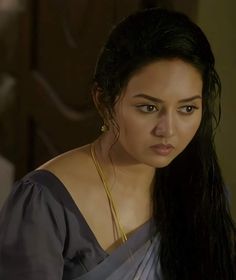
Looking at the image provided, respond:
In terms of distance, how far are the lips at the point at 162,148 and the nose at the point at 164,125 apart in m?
0.02

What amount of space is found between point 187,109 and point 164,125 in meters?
0.05

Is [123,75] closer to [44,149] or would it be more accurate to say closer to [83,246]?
[83,246]

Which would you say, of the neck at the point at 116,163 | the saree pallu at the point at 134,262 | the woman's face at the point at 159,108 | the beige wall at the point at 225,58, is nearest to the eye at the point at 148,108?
the woman's face at the point at 159,108

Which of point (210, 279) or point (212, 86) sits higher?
point (212, 86)

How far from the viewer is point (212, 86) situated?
40.1 inches

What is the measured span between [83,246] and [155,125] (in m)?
0.23

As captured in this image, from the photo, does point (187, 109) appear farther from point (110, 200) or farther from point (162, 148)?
point (110, 200)

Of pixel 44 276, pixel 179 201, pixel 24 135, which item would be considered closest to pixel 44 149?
pixel 24 135

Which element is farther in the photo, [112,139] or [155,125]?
[112,139]

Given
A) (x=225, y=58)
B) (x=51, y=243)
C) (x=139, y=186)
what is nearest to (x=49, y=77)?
(x=225, y=58)

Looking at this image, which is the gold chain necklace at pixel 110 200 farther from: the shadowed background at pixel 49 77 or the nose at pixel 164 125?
the shadowed background at pixel 49 77

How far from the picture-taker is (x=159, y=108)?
3.10ft

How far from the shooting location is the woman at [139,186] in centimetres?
94

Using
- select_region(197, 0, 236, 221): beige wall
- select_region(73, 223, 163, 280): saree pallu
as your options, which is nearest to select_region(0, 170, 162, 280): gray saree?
select_region(73, 223, 163, 280): saree pallu
